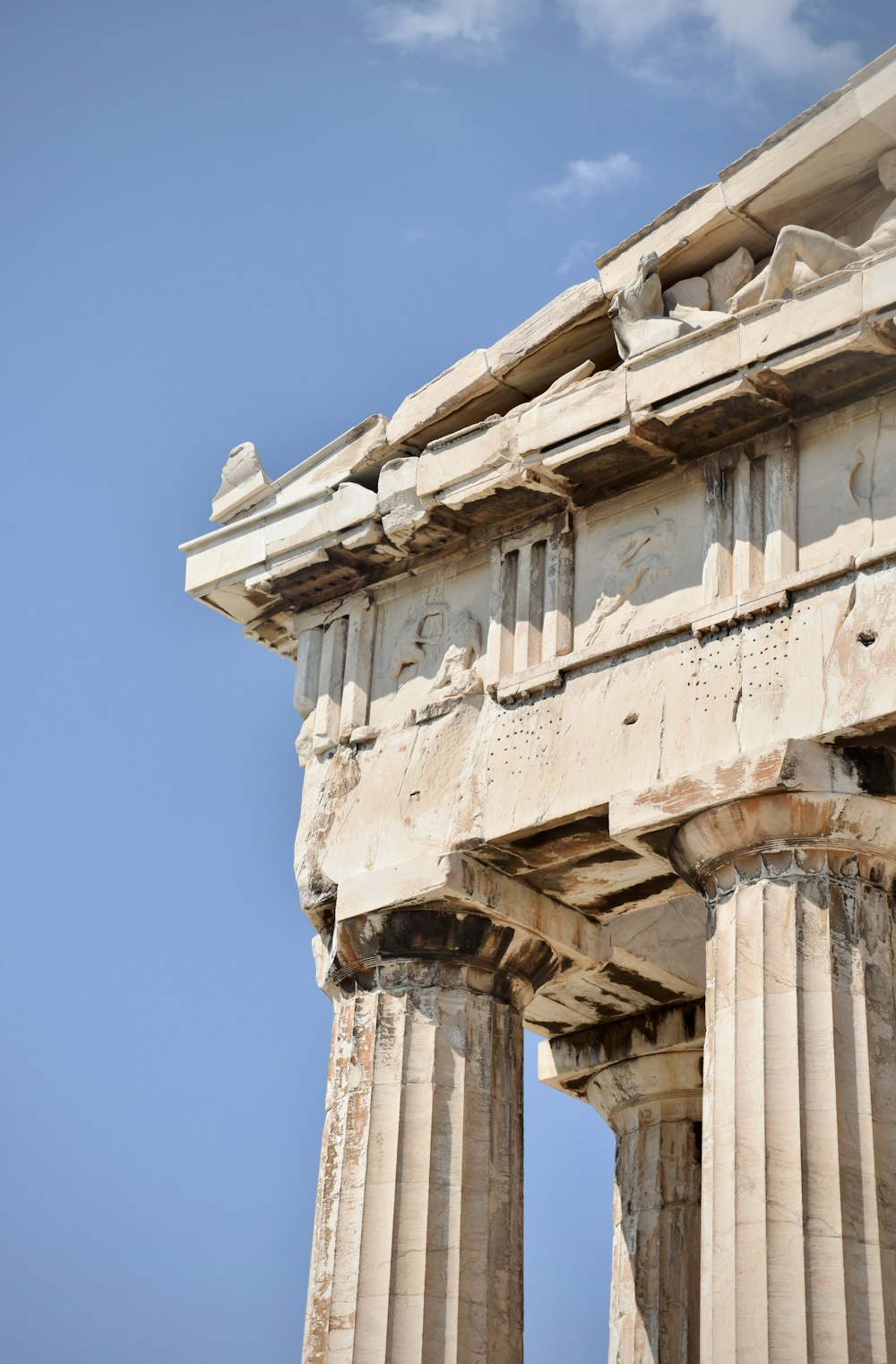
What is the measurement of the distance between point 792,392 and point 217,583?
6.37m

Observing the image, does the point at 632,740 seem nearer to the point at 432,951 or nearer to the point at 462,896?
the point at 462,896

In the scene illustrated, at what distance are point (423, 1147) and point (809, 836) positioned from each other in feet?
13.8

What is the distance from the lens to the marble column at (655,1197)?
866 inches

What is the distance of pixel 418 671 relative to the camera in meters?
20.3

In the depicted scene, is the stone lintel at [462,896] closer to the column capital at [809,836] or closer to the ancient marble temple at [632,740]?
the ancient marble temple at [632,740]

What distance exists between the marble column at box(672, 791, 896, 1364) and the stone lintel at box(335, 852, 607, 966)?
214cm

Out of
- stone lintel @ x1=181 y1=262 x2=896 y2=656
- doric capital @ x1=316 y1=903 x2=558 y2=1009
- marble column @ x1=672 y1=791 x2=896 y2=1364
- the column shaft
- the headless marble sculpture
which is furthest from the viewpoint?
doric capital @ x1=316 y1=903 x2=558 y2=1009

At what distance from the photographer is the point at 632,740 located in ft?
59.1

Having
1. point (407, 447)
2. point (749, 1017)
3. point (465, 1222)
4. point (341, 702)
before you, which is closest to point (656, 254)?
point (407, 447)

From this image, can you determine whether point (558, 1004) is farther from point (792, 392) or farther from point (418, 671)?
point (792, 392)

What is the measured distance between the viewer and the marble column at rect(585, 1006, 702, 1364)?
22.0m

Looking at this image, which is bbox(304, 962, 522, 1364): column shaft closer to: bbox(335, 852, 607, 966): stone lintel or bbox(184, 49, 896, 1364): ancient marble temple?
bbox(184, 49, 896, 1364): ancient marble temple

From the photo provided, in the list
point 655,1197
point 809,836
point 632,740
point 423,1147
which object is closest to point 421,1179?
point 423,1147

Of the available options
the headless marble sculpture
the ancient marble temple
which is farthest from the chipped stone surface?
the headless marble sculpture
